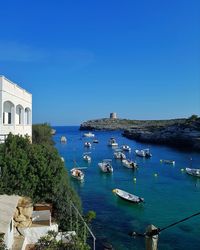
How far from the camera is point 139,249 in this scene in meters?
24.0

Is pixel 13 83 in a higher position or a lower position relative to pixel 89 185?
higher

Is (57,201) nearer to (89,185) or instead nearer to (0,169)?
(0,169)

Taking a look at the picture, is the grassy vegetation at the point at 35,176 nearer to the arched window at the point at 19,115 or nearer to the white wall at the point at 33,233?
the white wall at the point at 33,233

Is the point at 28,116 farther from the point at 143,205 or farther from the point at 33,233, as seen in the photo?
the point at 33,233

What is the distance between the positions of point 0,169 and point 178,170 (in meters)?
45.6

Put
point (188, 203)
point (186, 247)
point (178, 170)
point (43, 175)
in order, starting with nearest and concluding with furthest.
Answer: point (43, 175) → point (186, 247) → point (188, 203) → point (178, 170)

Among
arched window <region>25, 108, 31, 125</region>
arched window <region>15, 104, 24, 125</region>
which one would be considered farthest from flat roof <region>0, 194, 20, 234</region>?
arched window <region>25, 108, 31, 125</region>

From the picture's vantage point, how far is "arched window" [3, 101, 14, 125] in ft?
93.1

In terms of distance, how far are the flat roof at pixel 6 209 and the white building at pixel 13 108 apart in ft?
22.7

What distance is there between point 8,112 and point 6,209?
13897 millimetres

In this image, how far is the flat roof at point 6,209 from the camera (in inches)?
591

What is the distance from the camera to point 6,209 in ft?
55.7

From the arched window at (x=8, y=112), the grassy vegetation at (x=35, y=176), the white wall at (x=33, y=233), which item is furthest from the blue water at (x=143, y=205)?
the arched window at (x=8, y=112)

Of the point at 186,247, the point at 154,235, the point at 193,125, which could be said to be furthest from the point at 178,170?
the point at 193,125
